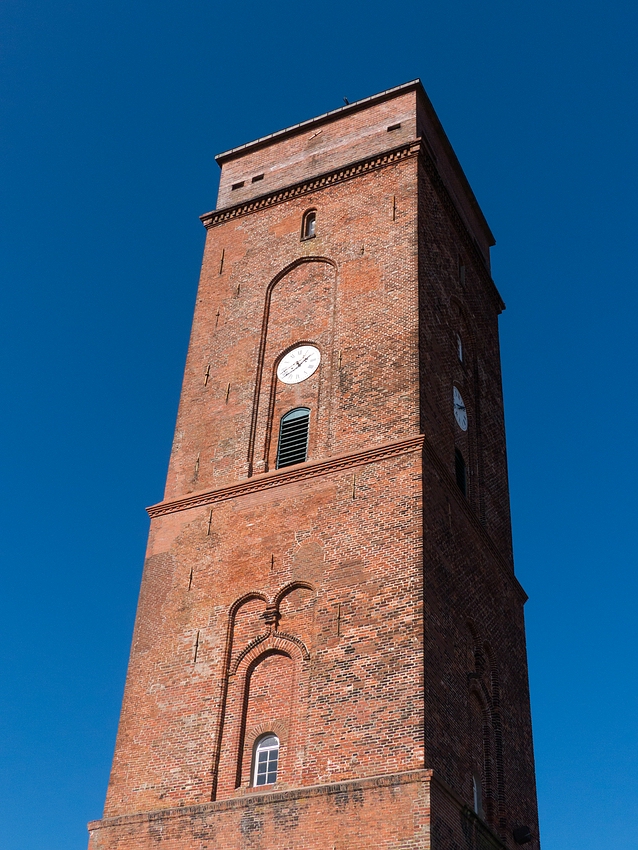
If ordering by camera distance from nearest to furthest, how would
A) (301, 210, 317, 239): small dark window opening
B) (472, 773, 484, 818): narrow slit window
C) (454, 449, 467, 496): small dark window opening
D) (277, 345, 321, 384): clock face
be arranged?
1. (472, 773, 484, 818): narrow slit window
2. (454, 449, 467, 496): small dark window opening
3. (277, 345, 321, 384): clock face
4. (301, 210, 317, 239): small dark window opening

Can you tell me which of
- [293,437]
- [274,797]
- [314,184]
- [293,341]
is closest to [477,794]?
[274,797]

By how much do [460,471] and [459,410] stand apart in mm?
1718

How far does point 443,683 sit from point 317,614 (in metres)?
2.50

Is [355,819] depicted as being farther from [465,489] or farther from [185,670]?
[465,489]

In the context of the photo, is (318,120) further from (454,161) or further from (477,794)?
(477,794)

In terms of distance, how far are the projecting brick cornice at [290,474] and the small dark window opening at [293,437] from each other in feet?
2.25

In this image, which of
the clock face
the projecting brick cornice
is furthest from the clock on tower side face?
the projecting brick cornice

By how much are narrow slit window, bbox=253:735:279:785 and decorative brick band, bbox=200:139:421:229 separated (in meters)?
14.3

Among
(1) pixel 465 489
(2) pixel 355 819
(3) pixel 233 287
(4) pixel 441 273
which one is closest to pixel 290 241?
(3) pixel 233 287

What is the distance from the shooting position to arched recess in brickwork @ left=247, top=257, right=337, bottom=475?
22.3m

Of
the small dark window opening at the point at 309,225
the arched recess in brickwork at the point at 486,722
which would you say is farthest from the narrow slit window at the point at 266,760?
the small dark window opening at the point at 309,225

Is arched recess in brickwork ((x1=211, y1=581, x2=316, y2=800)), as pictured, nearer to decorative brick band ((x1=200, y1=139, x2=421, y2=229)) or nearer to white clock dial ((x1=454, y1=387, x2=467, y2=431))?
white clock dial ((x1=454, y1=387, x2=467, y2=431))

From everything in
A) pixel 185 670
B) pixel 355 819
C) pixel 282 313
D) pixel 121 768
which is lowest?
pixel 355 819

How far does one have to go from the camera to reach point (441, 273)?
25234mm
